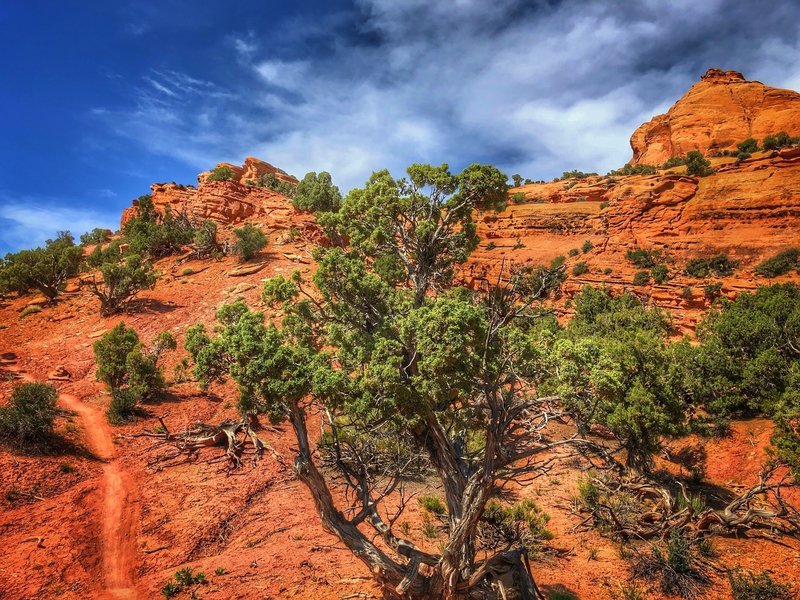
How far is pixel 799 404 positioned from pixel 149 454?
2244 centimetres

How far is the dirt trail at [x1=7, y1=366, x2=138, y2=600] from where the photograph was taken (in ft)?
28.3

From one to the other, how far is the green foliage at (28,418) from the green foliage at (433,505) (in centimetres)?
1269

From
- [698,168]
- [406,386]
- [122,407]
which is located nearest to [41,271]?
[122,407]

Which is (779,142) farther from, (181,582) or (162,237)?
(162,237)

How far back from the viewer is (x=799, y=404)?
42.4ft

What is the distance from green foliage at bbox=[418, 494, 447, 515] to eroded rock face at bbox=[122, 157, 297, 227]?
109ft

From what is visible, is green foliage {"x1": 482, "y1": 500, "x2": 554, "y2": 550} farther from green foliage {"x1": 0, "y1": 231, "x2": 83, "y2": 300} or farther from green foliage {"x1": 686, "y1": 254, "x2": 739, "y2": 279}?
green foliage {"x1": 0, "y1": 231, "x2": 83, "y2": 300}

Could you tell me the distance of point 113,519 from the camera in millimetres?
10703

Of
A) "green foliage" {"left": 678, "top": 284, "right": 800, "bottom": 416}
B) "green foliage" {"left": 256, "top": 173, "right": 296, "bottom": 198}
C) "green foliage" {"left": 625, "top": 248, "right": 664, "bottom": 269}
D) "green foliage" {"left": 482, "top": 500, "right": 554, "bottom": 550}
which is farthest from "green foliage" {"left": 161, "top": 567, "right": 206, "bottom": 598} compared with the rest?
"green foliage" {"left": 256, "top": 173, "right": 296, "bottom": 198}

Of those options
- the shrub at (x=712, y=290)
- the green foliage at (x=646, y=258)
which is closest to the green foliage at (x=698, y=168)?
the green foliage at (x=646, y=258)

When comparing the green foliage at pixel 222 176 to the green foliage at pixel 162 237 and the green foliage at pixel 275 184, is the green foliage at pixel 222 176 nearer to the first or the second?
the green foliage at pixel 275 184

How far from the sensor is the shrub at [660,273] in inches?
1405

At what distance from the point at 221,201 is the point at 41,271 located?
55.0 feet

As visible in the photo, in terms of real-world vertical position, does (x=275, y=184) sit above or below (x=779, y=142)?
above
